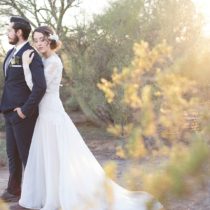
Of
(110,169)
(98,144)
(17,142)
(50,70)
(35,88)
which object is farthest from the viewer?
(98,144)

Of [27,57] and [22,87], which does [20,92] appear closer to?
[22,87]

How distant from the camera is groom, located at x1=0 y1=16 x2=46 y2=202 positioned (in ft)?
15.3

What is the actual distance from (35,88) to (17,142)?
59 centimetres

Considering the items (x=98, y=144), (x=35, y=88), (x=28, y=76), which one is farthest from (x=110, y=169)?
(x=98, y=144)

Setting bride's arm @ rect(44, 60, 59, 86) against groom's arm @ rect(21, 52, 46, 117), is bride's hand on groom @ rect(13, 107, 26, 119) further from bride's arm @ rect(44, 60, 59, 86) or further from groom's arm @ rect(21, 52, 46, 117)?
bride's arm @ rect(44, 60, 59, 86)

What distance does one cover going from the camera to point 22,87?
4.81 m

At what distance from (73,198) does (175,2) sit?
695 cm

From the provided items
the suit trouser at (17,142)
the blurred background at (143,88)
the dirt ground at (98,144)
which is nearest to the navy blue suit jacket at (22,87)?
the suit trouser at (17,142)

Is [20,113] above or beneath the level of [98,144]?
above

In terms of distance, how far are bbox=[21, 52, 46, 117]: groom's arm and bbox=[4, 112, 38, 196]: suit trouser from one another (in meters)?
0.18

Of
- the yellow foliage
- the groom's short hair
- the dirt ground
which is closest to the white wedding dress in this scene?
the groom's short hair

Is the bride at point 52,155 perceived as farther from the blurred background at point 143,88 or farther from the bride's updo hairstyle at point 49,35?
the blurred background at point 143,88

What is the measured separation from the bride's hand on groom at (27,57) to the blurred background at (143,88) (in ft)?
2.24

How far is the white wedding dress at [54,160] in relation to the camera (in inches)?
187
